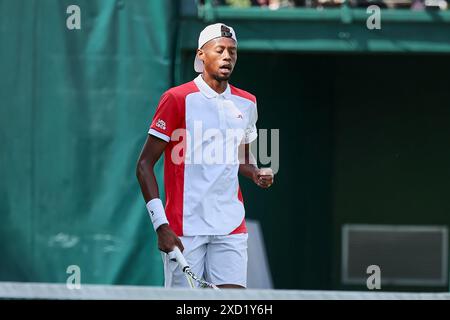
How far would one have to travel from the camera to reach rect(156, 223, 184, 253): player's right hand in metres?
5.06

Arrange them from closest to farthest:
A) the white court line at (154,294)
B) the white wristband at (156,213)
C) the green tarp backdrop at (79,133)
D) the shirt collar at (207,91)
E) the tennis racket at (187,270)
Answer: the white court line at (154,294) < the tennis racket at (187,270) < the white wristband at (156,213) < the shirt collar at (207,91) < the green tarp backdrop at (79,133)

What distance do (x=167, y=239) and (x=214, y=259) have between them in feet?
1.08

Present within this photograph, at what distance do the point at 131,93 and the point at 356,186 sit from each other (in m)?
3.46

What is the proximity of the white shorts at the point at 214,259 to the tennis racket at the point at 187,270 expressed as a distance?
0.17 meters

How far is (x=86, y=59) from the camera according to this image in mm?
7559

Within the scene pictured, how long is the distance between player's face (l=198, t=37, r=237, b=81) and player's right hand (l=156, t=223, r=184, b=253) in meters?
0.79

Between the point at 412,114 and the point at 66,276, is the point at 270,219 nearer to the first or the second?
the point at 412,114

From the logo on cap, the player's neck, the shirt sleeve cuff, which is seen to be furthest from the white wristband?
the logo on cap

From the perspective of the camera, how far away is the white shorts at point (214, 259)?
17.2 ft

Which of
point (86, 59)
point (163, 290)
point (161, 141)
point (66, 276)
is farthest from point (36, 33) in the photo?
point (163, 290)

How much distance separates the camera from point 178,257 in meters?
5.01

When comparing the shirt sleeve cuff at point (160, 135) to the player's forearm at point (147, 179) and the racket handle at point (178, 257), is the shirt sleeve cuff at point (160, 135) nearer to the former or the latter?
the player's forearm at point (147, 179)

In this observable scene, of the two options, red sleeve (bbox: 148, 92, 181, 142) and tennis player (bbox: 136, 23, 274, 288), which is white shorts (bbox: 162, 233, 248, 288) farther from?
red sleeve (bbox: 148, 92, 181, 142)

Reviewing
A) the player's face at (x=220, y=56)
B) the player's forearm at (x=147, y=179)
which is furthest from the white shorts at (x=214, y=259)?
the player's face at (x=220, y=56)
